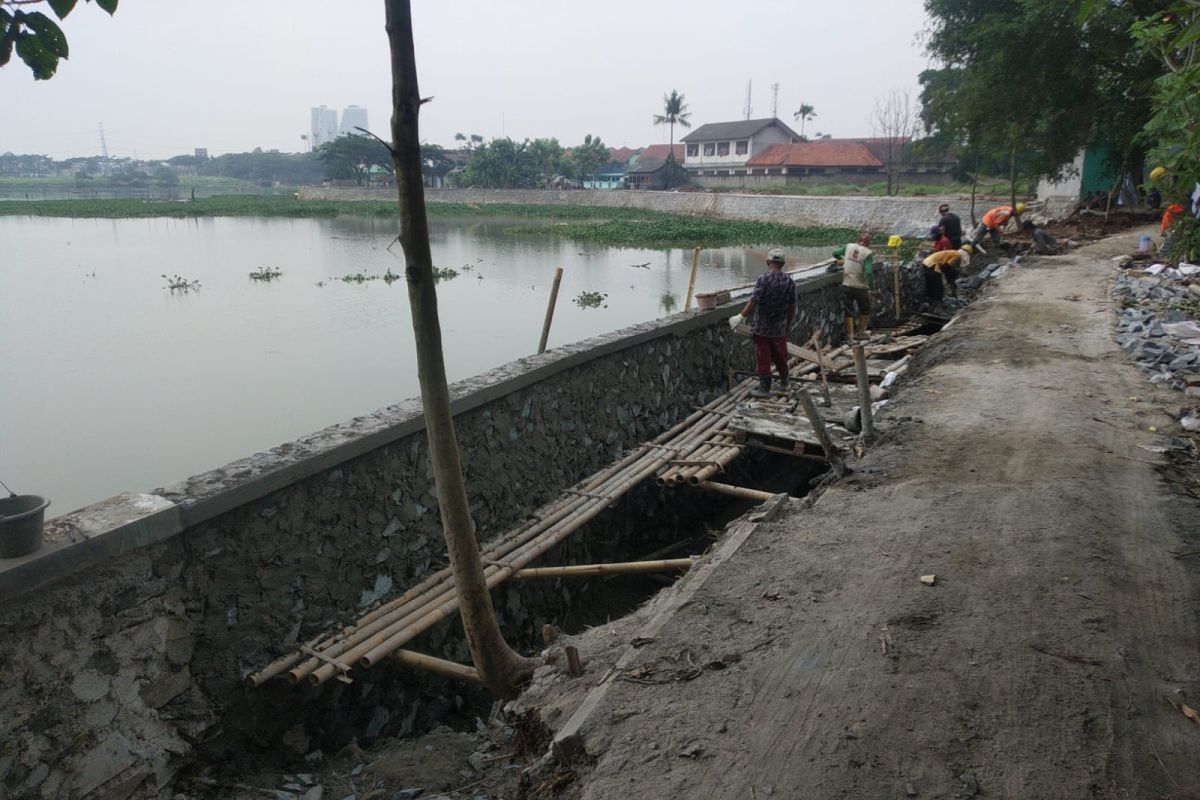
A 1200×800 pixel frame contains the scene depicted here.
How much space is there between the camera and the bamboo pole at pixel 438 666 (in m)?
3.76

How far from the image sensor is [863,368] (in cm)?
589

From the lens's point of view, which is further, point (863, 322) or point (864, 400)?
point (863, 322)

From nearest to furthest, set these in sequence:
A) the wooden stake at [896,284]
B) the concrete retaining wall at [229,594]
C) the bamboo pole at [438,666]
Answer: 1. the concrete retaining wall at [229,594]
2. the bamboo pole at [438,666]
3. the wooden stake at [896,284]

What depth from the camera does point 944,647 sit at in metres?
3.19

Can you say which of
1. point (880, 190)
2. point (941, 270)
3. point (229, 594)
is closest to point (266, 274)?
point (941, 270)

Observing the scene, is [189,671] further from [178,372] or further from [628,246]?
[628,246]

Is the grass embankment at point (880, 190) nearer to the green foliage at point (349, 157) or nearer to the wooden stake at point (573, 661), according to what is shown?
the wooden stake at point (573, 661)

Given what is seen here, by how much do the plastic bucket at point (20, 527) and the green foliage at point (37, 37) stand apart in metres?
1.57

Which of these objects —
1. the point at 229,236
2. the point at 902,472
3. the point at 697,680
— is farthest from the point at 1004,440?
the point at 229,236

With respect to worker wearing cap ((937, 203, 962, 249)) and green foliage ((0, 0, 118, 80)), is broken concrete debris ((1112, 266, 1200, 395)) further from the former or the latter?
green foliage ((0, 0, 118, 80))

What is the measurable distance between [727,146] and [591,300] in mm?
46885

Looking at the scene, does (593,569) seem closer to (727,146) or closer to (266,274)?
(266,274)

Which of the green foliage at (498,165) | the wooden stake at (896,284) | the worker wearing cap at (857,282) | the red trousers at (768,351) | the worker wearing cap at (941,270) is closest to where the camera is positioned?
the red trousers at (768,351)

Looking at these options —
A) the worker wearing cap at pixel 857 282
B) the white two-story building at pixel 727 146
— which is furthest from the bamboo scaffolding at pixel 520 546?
the white two-story building at pixel 727 146
